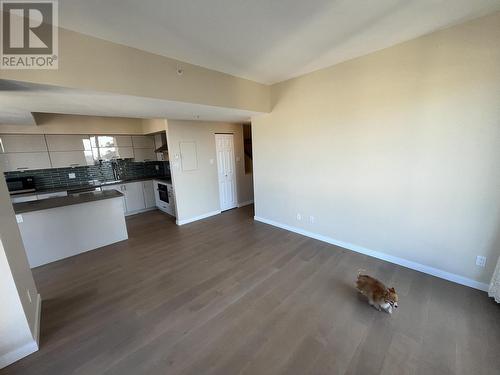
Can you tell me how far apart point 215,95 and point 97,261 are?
3087 millimetres

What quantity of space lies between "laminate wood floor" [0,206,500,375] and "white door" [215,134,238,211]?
233 cm

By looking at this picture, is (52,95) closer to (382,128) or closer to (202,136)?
(202,136)

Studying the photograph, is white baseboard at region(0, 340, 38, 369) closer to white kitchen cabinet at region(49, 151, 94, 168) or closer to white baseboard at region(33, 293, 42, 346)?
white baseboard at region(33, 293, 42, 346)

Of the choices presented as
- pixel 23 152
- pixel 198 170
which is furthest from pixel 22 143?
pixel 198 170

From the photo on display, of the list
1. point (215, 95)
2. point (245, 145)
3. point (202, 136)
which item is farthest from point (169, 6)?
point (245, 145)

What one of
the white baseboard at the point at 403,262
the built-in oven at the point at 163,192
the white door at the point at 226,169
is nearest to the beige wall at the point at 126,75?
the white door at the point at 226,169

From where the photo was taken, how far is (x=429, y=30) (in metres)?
2.08

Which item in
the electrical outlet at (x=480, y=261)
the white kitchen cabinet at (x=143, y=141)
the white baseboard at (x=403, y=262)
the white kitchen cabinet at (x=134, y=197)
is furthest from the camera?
the white kitchen cabinet at (x=143, y=141)

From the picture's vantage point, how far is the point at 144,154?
561 centimetres

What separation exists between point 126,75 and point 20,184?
13.5 feet

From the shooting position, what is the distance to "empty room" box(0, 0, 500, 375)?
62.8 inches

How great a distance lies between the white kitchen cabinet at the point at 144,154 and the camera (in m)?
5.49

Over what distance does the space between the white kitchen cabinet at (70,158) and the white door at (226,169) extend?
3102 millimetres

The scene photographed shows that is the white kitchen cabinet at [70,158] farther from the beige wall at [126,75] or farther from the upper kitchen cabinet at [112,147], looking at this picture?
the beige wall at [126,75]
